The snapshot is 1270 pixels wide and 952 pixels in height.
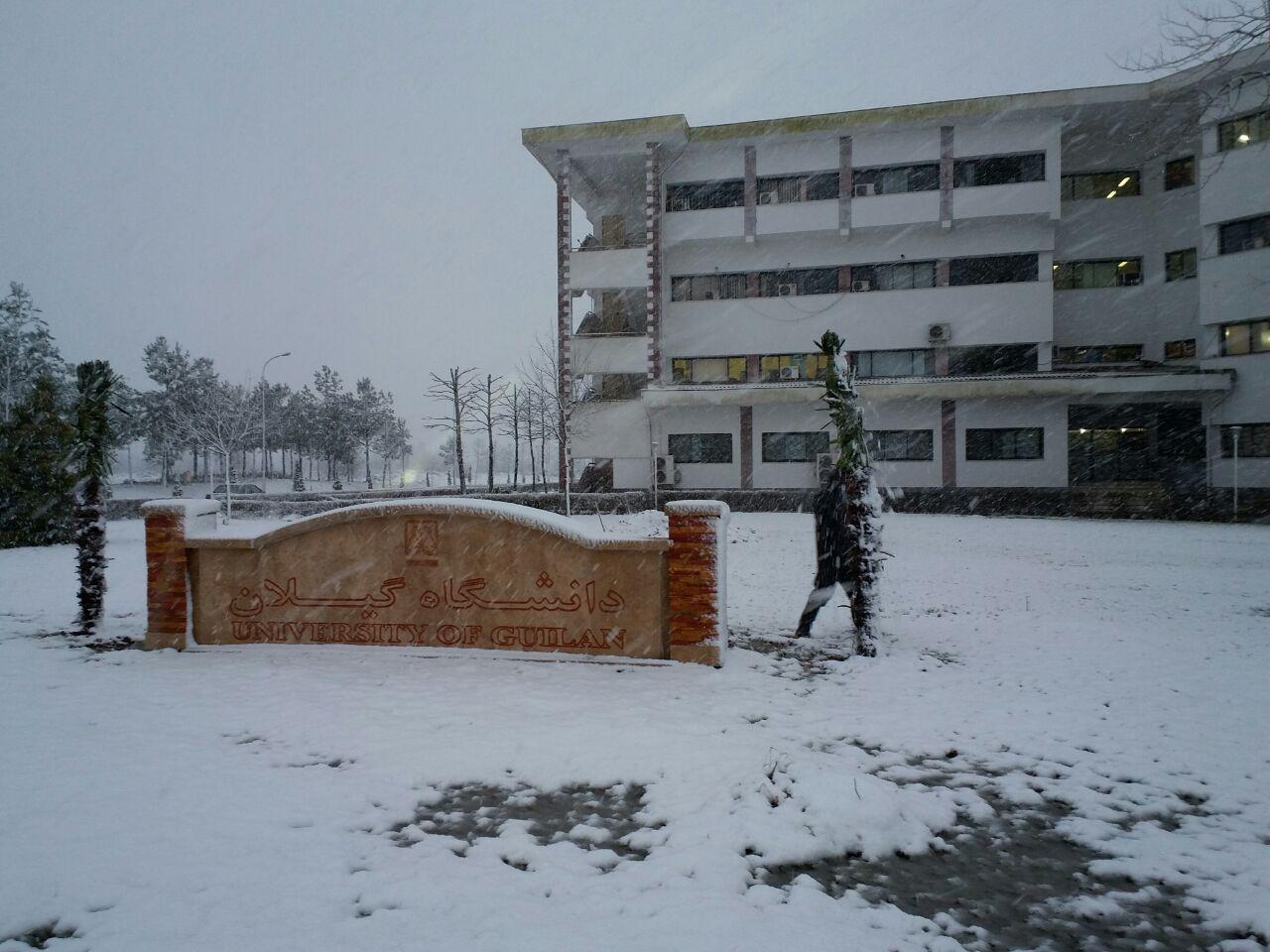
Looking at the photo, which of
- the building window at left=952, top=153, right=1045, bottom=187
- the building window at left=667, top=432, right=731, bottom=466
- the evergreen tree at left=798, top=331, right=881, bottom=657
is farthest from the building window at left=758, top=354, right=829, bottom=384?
the evergreen tree at left=798, top=331, right=881, bottom=657

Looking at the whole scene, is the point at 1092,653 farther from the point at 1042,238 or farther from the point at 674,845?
the point at 1042,238

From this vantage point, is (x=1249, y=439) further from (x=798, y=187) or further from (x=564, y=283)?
(x=564, y=283)

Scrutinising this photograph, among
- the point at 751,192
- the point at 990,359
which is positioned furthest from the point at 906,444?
the point at 751,192

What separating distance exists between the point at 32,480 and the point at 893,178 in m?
32.3

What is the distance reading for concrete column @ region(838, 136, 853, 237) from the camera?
100 feet

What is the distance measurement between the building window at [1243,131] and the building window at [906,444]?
14.6 metres

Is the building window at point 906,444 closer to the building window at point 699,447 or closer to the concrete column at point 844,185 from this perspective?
the building window at point 699,447

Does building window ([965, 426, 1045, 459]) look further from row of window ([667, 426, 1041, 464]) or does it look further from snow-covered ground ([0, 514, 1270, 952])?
snow-covered ground ([0, 514, 1270, 952])

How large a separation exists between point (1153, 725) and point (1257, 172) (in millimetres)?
29974

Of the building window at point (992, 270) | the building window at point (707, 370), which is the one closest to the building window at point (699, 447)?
the building window at point (707, 370)

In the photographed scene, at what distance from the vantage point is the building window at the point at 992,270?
30203 mm

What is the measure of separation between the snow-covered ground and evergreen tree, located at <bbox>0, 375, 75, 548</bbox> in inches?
548

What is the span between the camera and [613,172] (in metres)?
34.3

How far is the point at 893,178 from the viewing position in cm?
3102
